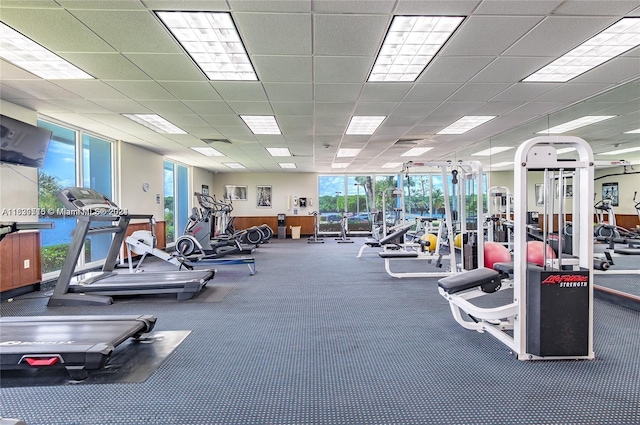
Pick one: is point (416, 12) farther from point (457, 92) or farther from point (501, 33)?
point (457, 92)

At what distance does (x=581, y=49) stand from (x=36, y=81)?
573 cm

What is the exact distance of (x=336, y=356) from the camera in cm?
246

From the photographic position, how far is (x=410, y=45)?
2.91 metres

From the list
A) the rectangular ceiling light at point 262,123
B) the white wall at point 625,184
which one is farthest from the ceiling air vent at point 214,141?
the white wall at point 625,184

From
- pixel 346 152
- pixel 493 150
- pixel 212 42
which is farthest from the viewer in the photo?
pixel 346 152

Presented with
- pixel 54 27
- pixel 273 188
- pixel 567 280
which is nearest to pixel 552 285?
pixel 567 280

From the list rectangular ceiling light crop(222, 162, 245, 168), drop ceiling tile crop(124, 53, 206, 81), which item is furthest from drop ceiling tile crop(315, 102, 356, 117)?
rectangular ceiling light crop(222, 162, 245, 168)

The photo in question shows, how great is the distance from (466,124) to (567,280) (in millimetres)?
4009

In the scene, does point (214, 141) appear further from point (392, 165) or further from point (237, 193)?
point (392, 165)

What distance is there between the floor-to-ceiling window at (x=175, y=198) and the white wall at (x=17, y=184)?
13.7ft

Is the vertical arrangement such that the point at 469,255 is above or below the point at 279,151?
below

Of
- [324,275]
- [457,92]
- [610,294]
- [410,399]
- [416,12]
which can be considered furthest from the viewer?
[324,275]

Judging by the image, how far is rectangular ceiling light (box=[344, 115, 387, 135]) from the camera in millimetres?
5113

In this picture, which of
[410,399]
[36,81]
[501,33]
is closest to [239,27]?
[501,33]
